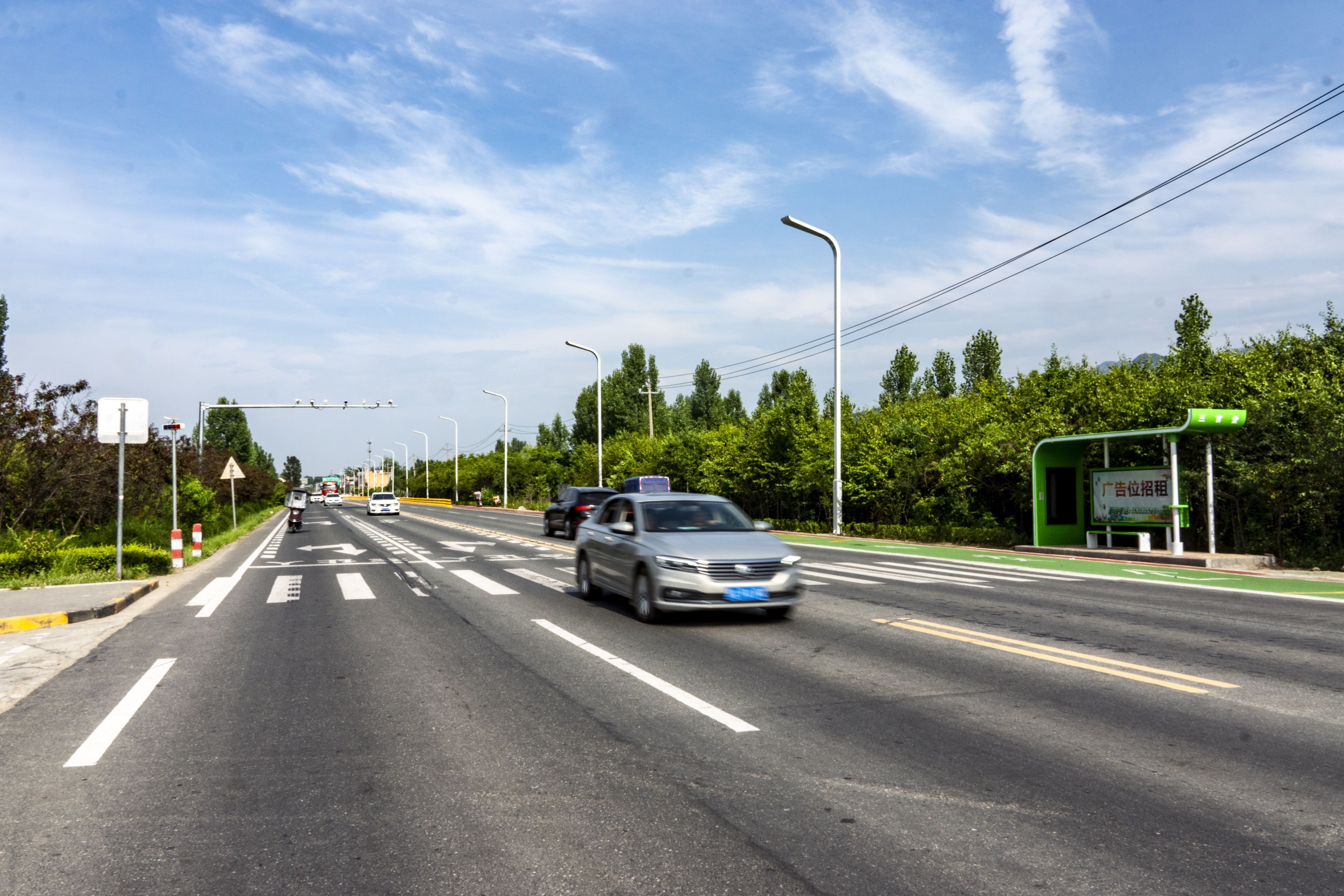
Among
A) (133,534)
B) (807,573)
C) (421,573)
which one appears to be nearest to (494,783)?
(807,573)

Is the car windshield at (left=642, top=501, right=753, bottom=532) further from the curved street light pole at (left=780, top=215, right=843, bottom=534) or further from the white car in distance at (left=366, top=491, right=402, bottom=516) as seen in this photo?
the white car in distance at (left=366, top=491, right=402, bottom=516)

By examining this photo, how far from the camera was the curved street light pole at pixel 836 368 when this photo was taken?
2778 centimetres

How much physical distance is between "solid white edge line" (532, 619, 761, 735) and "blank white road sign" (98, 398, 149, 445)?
9.24m

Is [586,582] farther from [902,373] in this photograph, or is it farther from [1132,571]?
[902,373]

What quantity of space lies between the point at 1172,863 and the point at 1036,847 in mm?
523

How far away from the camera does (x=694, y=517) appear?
11094mm

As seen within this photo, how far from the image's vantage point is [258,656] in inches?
338

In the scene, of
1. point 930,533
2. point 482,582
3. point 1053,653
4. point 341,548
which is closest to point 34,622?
point 482,582

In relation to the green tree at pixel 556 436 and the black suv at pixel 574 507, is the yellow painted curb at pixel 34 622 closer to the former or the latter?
the black suv at pixel 574 507

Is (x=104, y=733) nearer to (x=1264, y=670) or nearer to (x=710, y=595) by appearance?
(x=710, y=595)

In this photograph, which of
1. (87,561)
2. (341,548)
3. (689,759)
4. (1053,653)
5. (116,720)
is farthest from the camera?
(341,548)

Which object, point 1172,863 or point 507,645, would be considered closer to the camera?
point 1172,863

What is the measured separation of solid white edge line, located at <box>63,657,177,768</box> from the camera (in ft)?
17.5

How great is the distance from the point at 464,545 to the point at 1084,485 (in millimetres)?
17088
